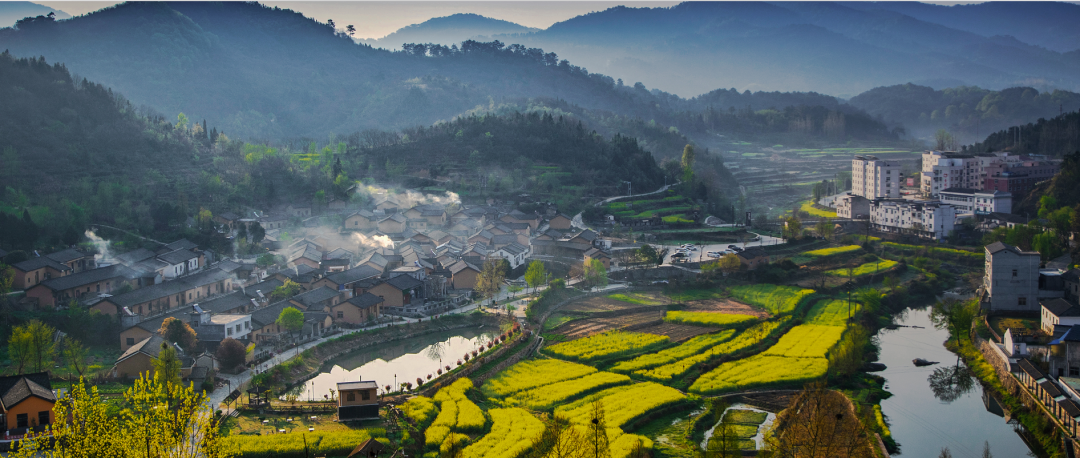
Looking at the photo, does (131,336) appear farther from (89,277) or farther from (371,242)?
(371,242)

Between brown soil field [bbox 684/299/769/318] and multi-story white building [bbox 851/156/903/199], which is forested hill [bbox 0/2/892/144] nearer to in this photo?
multi-story white building [bbox 851/156/903/199]

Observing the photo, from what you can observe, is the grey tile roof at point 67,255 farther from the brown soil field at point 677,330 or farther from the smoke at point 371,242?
the brown soil field at point 677,330

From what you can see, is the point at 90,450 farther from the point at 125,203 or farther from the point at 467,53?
the point at 467,53

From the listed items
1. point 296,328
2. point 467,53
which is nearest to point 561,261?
point 296,328

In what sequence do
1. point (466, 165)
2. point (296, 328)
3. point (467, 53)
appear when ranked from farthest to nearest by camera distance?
1. point (467, 53)
2. point (466, 165)
3. point (296, 328)

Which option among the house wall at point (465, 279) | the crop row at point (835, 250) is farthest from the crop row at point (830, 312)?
the house wall at point (465, 279)

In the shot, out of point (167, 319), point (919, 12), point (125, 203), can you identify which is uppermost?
point (919, 12)
